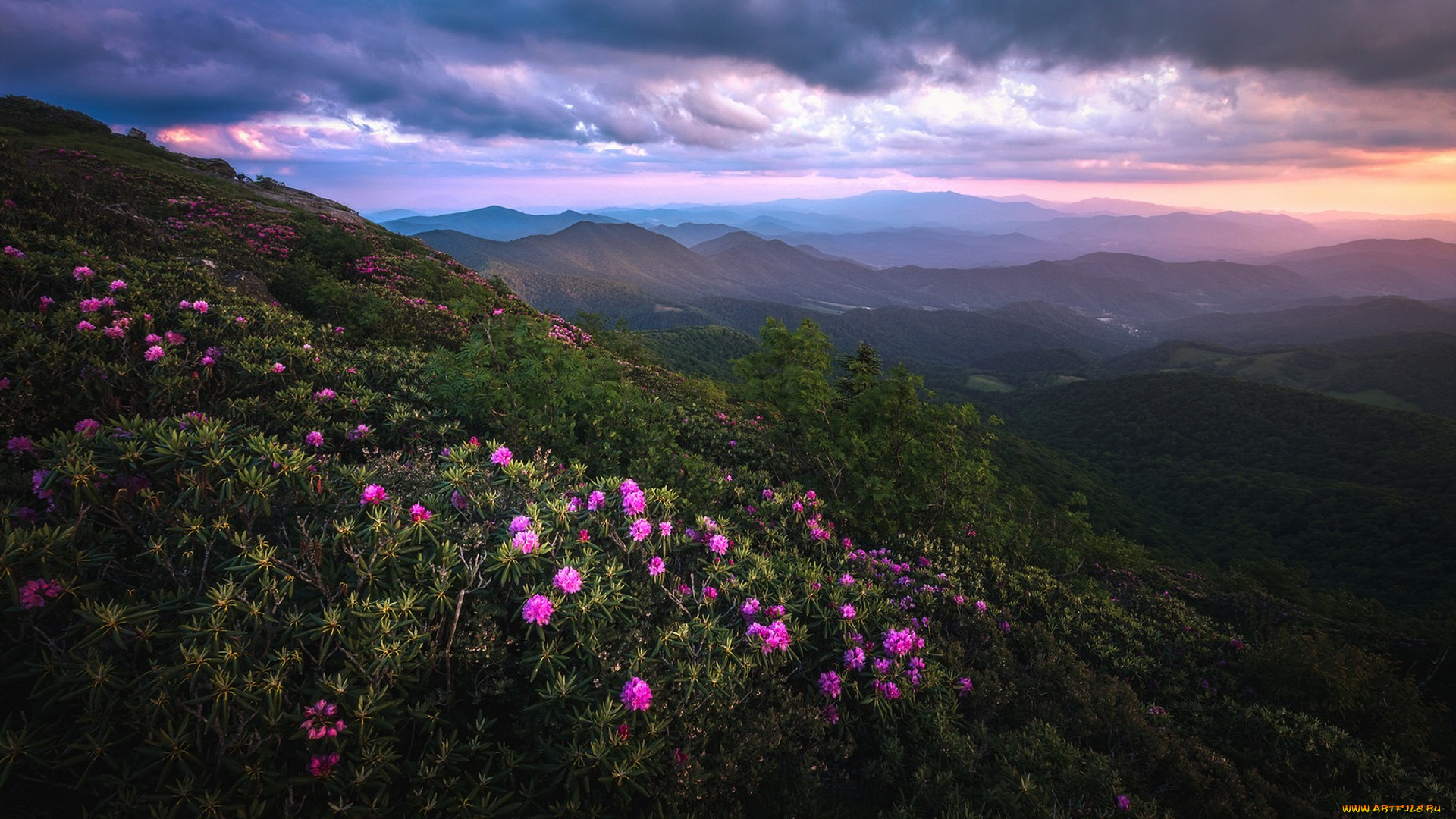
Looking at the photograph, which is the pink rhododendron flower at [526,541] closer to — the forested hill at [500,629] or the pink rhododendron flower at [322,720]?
the forested hill at [500,629]

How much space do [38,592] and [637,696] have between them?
9.68 ft

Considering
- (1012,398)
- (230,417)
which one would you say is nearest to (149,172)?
(230,417)

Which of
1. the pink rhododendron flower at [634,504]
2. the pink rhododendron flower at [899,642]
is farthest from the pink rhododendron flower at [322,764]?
the pink rhododendron flower at [899,642]

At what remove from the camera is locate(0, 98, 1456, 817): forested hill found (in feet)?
8.02

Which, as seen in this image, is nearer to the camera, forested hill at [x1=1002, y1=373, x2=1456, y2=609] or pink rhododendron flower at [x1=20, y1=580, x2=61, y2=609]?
pink rhododendron flower at [x1=20, y1=580, x2=61, y2=609]

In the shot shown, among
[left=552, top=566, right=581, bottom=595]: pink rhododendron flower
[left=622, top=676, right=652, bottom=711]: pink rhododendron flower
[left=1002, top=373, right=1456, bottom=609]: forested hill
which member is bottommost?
[left=1002, top=373, right=1456, bottom=609]: forested hill

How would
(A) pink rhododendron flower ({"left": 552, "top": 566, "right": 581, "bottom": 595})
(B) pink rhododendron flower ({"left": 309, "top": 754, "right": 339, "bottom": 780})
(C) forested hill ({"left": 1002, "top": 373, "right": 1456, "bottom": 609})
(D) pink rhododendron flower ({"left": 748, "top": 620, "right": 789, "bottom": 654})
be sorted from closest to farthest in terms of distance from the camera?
(B) pink rhododendron flower ({"left": 309, "top": 754, "right": 339, "bottom": 780})
(A) pink rhododendron flower ({"left": 552, "top": 566, "right": 581, "bottom": 595})
(D) pink rhododendron flower ({"left": 748, "top": 620, "right": 789, "bottom": 654})
(C) forested hill ({"left": 1002, "top": 373, "right": 1456, "bottom": 609})

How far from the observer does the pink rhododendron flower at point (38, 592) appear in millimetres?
2332

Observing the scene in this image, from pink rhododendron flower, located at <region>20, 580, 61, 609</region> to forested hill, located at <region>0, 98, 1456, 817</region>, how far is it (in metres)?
0.09

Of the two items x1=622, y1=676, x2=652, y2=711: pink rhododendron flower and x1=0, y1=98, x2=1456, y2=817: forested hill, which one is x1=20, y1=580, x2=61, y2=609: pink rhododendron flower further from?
x1=622, y1=676, x2=652, y2=711: pink rhododendron flower

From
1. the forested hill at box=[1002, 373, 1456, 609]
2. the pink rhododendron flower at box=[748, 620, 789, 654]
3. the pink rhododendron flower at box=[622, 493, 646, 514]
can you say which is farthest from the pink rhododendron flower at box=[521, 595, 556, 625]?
the forested hill at box=[1002, 373, 1456, 609]

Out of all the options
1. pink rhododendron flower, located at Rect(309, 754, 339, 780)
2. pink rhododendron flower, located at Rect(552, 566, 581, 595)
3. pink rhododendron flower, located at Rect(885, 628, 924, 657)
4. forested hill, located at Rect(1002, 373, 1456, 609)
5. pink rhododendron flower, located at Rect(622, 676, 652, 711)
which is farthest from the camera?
forested hill, located at Rect(1002, 373, 1456, 609)

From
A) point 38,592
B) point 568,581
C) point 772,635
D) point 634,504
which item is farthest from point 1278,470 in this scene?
point 38,592

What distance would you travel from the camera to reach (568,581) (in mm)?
3471
